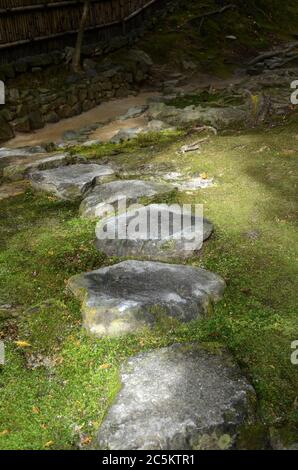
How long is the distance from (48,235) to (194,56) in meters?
13.0

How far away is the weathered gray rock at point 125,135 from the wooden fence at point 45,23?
4.00 m

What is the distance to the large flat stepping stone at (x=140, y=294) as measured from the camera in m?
3.43

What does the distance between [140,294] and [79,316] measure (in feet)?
1.74

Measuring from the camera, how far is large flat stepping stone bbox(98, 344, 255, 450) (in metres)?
2.52

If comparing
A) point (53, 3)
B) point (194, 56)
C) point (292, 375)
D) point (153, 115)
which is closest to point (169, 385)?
point (292, 375)

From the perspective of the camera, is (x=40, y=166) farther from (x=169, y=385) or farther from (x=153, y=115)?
(x=169, y=385)

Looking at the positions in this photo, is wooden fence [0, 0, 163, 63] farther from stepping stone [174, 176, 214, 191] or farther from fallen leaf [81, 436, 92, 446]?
fallen leaf [81, 436, 92, 446]

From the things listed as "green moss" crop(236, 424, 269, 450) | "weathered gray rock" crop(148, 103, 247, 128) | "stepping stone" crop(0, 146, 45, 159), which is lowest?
"stepping stone" crop(0, 146, 45, 159)

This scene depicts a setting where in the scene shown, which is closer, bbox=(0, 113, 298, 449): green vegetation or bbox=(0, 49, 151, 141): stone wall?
bbox=(0, 113, 298, 449): green vegetation

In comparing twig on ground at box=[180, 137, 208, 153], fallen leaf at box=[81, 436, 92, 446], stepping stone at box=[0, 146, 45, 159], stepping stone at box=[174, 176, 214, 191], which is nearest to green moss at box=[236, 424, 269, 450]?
fallen leaf at box=[81, 436, 92, 446]

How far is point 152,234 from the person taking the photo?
4.55m

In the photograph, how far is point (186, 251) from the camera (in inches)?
173

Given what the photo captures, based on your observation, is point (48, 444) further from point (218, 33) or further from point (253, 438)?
point (218, 33)

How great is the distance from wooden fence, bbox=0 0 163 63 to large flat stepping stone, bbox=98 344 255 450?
9997mm
